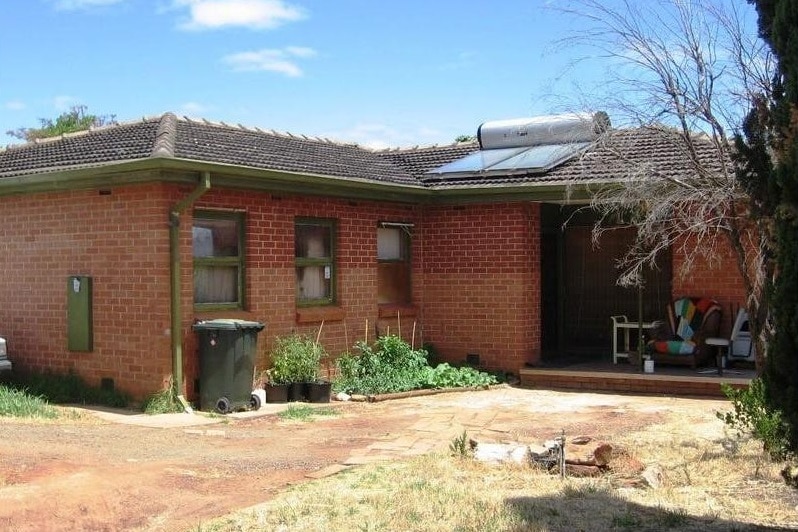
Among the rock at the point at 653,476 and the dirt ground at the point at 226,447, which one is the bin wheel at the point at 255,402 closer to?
the dirt ground at the point at 226,447

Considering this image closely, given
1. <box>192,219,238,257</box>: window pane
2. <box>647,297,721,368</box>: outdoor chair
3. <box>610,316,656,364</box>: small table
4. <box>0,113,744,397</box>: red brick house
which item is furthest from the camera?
<box>610,316,656,364</box>: small table

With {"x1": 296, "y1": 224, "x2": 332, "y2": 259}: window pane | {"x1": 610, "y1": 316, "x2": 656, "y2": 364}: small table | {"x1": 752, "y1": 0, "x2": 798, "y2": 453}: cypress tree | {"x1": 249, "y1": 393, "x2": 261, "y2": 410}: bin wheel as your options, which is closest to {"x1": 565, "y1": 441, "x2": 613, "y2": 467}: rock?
{"x1": 752, "y1": 0, "x2": 798, "y2": 453}: cypress tree

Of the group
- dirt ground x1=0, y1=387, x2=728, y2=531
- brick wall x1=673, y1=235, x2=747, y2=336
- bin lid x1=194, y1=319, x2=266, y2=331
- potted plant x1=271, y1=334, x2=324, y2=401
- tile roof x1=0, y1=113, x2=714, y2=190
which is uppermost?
tile roof x1=0, y1=113, x2=714, y2=190

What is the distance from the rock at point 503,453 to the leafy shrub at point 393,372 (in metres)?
4.94

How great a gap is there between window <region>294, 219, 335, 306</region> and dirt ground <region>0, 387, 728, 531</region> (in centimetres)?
196

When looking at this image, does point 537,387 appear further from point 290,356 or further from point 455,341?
point 290,356

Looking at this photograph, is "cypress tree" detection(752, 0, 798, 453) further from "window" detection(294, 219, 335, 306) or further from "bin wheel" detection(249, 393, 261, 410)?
"window" detection(294, 219, 335, 306)

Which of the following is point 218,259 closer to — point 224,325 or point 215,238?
point 215,238

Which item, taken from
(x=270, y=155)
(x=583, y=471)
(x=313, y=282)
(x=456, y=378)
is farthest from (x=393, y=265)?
(x=583, y=471)

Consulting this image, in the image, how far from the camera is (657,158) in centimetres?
1049

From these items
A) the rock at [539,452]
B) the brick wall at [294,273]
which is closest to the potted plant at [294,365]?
the brick wall at [294,273]

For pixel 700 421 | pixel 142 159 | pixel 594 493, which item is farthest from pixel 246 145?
pixel 594 493

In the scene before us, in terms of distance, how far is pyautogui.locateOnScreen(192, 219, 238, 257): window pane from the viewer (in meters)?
11.9

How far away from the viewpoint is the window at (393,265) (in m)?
14.9
